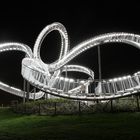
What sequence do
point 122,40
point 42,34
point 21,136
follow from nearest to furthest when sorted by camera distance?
point 21,136
point 122,40
point 42,34

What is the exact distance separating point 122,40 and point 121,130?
22.2 meters

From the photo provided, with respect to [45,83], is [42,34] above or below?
above

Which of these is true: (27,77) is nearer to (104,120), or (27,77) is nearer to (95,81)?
(95,81)

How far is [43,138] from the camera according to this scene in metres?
15.4

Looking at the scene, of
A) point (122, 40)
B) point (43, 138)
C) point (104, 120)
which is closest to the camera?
point (43, 138)

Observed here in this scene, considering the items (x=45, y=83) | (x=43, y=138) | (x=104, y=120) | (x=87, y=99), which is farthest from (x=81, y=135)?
(x=45, y=83)

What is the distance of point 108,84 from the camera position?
30.7m

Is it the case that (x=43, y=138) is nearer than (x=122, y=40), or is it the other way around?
(x=43, y=138)

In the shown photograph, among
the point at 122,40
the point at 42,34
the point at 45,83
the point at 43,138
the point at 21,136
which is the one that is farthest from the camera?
the point at 42,34

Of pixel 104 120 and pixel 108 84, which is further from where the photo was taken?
pixel 108 84

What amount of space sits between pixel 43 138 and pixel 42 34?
27.7 m

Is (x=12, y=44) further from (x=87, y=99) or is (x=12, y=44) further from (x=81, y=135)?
(x=81, y=135)

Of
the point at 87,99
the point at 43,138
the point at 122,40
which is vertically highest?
the point at 122,40

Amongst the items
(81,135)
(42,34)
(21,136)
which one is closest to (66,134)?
(81,135)
